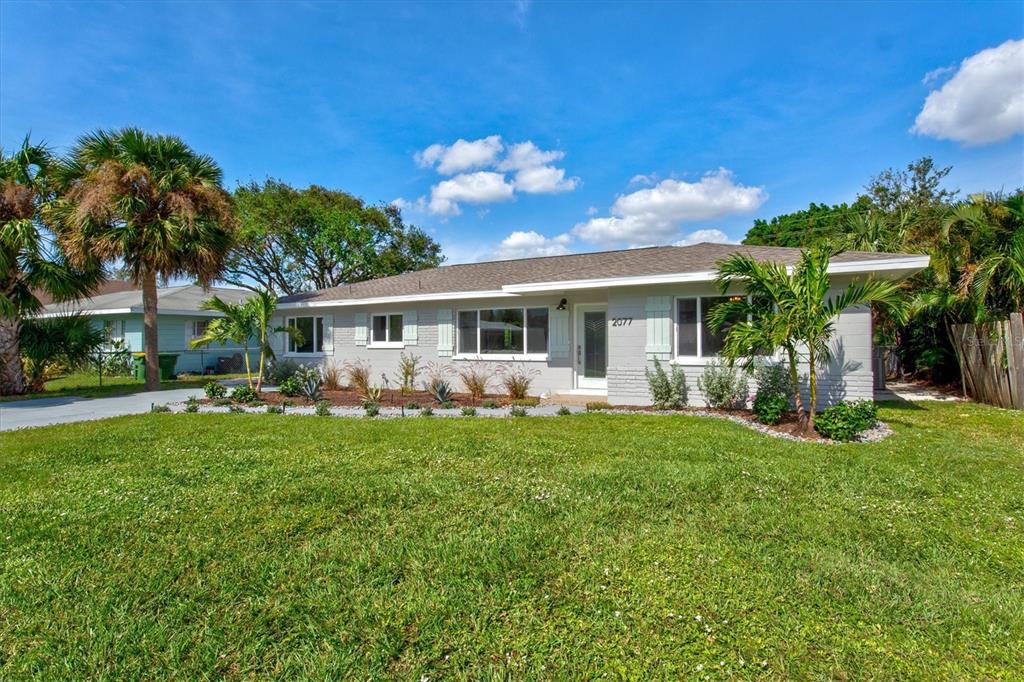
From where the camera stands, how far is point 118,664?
7.98 ft

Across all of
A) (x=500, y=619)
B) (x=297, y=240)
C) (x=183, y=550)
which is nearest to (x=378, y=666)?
(x=500, y=619)

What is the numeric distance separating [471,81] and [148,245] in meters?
9.97

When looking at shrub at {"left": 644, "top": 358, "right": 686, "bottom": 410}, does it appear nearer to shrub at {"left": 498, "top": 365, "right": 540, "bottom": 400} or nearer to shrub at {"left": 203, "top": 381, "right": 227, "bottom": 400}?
shrub at {"left": 498, "top": 365, "right": 540, "bottom": 400}

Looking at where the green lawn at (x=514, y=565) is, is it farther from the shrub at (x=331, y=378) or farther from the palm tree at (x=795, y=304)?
the shrub at (x=331, y=378)

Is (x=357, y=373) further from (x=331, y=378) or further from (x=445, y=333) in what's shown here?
(x=445, y=333)

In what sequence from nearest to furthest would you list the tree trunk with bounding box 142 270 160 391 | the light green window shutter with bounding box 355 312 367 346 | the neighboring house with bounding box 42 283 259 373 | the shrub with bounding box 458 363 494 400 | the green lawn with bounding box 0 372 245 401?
the shrub with bounding box 458 363 494 400
the green lawn with bounding box 0 372 245 401
the tree trunk with bounding box 142 270 160 391
the light green window shutter with bounding box 355 312 367 346
the neighboring house with bounding box 42 283 259 373

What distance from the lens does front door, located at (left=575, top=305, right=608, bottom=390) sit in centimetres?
1214

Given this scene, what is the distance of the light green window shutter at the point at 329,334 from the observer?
15656 mm

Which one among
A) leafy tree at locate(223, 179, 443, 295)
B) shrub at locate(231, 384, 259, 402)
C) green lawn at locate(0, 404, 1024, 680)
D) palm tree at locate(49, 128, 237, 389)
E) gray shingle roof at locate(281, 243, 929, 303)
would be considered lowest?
green lawn at locate(0, 404, 1024, 680)

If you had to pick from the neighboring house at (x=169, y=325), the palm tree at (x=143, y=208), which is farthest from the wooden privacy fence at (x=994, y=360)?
the neighboring house at (x=169, y=325)

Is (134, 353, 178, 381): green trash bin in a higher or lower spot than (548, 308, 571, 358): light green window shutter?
lower

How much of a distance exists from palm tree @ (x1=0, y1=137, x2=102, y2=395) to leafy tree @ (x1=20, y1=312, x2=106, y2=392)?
38cm

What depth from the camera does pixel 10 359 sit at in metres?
13.5

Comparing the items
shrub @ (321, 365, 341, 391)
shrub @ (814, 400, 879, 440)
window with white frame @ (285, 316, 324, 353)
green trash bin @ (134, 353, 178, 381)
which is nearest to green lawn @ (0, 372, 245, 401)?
green trash bin @ (134, 353, 178, 381)
